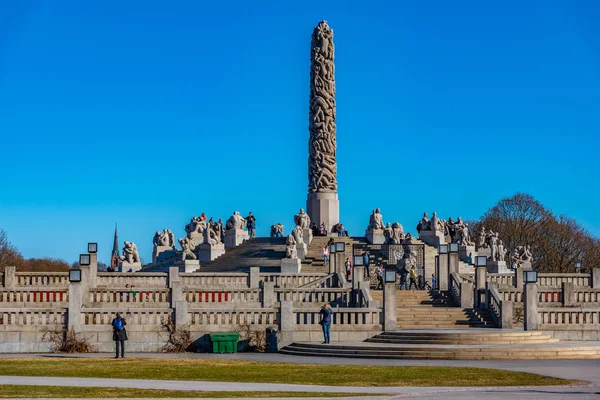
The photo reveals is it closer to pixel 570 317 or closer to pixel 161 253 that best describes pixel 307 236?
pixel 161 253

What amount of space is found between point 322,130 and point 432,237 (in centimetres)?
1531

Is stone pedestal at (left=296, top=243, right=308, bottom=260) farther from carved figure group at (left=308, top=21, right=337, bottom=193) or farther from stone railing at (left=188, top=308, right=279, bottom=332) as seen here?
stone railing at (left=188, top=308, right=279, bottom=332)

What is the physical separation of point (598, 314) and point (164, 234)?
3873 cm

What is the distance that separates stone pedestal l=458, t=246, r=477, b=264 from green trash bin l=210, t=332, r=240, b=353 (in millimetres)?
30099

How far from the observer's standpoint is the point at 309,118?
8519 centimetres

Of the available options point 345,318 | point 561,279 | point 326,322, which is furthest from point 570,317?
point 561,279

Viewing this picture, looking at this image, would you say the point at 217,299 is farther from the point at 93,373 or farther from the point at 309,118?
the point at 309,118

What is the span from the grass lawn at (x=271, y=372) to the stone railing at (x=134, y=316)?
494cm

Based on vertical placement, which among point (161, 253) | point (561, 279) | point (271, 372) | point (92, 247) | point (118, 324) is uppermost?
point (161, 253)

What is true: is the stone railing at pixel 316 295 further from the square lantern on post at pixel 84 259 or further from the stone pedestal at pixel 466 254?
the stone pedestal at pixel 466 254

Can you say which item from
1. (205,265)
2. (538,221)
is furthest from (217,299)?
(538,221)

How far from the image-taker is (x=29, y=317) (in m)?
39.6

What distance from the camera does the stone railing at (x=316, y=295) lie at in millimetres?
46438

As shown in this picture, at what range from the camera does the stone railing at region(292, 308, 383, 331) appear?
40.6 meters
